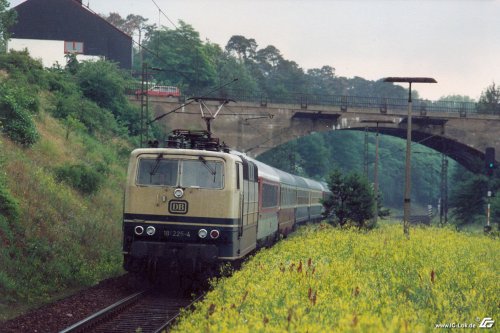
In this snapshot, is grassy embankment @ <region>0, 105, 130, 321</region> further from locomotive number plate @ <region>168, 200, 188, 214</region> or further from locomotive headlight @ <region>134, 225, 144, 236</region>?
locomotive number plate @ <region>168, 200, 188, 214</region>

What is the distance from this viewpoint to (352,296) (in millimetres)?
11398

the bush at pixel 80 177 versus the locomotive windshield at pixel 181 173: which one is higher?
the locomotive windshield at pixel 181 173

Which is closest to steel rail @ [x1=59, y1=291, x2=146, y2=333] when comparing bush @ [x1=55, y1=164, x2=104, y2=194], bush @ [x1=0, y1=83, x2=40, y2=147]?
bush @ [x1=55, y1=164, x2=104, y2=194]

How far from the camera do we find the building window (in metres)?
62.9

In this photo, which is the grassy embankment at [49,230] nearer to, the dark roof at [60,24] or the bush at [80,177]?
Result: the bush at [80,177]

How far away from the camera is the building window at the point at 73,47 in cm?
6294

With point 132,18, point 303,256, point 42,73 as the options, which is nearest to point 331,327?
point 303,256

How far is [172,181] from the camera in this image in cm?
1703

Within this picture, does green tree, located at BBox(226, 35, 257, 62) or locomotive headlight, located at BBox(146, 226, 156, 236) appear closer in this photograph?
locomotive headlight, located at BBox(146, 226, 156, 236)

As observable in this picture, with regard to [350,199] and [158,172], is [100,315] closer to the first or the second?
[158,172]

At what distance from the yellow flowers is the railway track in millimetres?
738

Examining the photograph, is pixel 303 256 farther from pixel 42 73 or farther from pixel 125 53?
pixel 125 53

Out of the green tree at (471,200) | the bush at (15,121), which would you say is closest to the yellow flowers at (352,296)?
the bush at (15,121)

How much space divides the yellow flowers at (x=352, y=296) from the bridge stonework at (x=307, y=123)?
115ft
